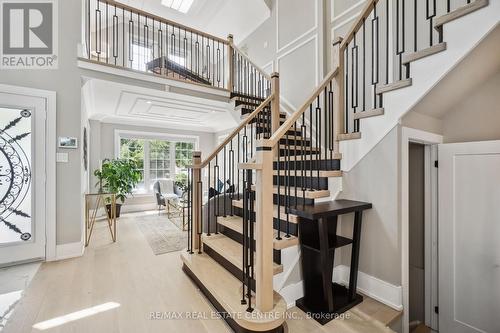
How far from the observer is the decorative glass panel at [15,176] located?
277 cm

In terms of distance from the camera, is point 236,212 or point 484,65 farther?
point 236,212

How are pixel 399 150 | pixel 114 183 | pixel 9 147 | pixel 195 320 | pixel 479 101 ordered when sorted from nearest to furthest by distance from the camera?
pixel 195 320 < pixel 399 150 < pixel 479 101 < pixel 9 147 < pixel 114 183

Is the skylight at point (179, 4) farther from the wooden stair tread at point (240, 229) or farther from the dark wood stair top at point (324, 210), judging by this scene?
the dark wood stair top at point (324, 210)

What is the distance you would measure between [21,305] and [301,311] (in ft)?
7.98

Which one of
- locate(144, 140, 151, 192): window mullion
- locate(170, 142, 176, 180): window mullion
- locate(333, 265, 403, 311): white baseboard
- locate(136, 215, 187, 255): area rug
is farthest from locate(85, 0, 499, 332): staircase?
locate(170, 142, 176, 180): window mullion

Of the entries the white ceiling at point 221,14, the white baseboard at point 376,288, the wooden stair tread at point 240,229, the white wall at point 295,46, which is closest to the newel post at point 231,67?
the white wall at point 295,46

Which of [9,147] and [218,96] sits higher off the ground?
[218,96]

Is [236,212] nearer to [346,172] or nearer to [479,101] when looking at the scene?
[346,172]

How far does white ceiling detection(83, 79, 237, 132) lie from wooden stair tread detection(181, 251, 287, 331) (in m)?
2.79

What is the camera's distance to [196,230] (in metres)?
2.79

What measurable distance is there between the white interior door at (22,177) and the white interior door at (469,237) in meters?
4.61

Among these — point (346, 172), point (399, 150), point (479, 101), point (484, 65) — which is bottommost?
point (346, 172)

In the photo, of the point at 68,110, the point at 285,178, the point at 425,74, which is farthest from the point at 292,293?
the point at 68,110

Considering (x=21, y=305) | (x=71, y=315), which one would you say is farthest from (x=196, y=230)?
(x=21, y=305)
